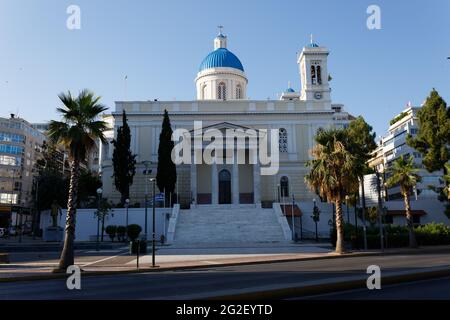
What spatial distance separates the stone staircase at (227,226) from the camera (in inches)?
1398

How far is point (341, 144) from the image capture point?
25547mm

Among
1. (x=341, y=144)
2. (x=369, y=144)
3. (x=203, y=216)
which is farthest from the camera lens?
(x=369, y=144)

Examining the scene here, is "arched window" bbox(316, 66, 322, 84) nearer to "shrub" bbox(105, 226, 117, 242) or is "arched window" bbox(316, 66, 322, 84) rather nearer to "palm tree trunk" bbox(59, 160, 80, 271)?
"shrub" bbox(105, 226, 117, 242)

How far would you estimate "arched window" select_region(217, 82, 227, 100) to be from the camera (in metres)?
58.2

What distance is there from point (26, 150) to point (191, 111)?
141 ft

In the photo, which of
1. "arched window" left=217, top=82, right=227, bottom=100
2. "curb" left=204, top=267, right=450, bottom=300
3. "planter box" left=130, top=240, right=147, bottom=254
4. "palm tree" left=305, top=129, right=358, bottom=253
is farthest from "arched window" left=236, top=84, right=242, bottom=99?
"curb" left=204, top=267, right=450, bottom=300

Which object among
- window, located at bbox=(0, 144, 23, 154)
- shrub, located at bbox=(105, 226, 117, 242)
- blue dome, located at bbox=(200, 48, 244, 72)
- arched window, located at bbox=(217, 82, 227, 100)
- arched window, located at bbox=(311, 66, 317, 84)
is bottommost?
shrub, located at bbox=(105, 226, 117, 242)

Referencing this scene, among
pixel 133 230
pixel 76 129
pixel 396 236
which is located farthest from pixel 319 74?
pixel 76 129

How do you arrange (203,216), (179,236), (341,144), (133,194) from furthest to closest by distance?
(133,194) < (203,216) < (179,236) < (341,144)

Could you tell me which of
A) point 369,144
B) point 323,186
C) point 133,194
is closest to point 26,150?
point 133,194

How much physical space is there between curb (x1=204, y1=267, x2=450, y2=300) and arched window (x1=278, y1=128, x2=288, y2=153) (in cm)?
4227

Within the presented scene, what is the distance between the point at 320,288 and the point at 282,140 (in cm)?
4565

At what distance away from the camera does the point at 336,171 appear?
1001 inches
